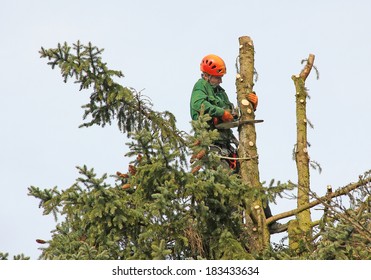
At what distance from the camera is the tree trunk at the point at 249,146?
13.3m

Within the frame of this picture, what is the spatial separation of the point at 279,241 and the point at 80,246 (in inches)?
118

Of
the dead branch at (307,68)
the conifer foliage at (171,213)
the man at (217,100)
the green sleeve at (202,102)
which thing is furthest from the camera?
the dead branch at (307,68)

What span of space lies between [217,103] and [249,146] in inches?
26.9

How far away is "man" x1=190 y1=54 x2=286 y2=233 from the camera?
13641 millimetres

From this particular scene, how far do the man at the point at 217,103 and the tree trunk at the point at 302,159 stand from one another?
28 cm

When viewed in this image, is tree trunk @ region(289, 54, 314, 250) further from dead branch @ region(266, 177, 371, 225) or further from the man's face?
the man's face

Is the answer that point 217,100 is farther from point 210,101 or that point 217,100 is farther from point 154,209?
point 154,209

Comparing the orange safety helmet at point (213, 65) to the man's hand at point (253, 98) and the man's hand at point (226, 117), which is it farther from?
the man's hand at point (226, 117)

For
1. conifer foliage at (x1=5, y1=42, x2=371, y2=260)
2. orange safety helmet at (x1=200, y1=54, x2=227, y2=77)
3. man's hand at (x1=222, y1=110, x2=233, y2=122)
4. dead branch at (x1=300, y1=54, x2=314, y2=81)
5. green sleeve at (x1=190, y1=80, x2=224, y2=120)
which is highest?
dead branch at (x1=300, y1=54, x2=314, y2=81)

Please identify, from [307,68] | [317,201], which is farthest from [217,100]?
[317,201]

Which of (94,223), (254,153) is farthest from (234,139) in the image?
(94,223)

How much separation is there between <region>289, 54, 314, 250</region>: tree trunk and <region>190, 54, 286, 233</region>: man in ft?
0.91

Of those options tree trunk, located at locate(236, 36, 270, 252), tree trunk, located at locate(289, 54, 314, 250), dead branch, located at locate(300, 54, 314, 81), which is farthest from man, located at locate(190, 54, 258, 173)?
dead branch, located at locate(300, 54, 314, 81)

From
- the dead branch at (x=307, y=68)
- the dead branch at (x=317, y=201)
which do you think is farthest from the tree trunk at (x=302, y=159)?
the dead branch at (x=317, y=201)
